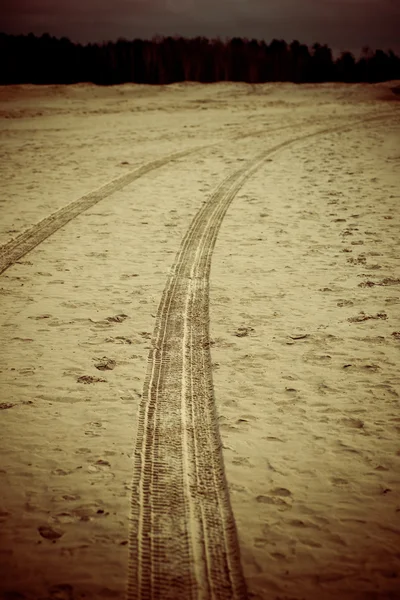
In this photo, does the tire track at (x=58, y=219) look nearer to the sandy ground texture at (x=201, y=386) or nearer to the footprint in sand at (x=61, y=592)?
the sandy ground texture at (x=201, y=386)

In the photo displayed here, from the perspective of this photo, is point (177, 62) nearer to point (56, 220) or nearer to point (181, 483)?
point (56, 220)

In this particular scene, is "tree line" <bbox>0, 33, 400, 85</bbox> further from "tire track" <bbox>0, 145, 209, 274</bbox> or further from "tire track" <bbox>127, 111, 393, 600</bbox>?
"tire track" <bbox>127, 111, 393, 600</bbox>

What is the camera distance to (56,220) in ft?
29.2

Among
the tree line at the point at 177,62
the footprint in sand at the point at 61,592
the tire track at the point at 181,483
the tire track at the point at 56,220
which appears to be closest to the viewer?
the footprint in sand at the point at 61,592

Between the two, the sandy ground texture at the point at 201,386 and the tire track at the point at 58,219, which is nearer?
the sandy ground texture at the point at 201,386

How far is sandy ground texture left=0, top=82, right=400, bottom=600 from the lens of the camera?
3062 mm

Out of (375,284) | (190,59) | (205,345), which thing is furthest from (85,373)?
(190,59)

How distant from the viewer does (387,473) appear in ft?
12.0

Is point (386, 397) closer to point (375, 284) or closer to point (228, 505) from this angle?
point (228, 505)

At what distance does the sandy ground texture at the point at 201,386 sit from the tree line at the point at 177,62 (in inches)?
1588

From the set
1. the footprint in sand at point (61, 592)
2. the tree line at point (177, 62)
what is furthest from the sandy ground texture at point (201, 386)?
the tree line at point (177, 62)

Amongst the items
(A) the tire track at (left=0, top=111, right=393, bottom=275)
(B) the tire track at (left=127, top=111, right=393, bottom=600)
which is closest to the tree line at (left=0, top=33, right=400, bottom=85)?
(A) the tire track at (left=0, top=111, right=393, bottom=275)

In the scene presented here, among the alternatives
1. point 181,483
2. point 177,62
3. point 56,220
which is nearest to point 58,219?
point 56,220

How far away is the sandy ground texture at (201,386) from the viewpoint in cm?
306
